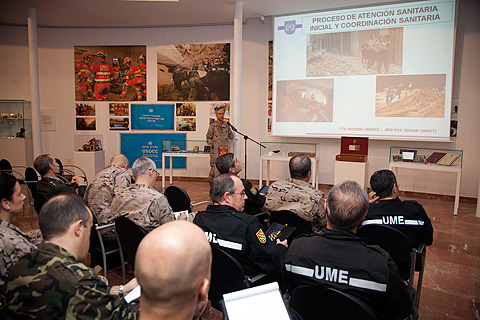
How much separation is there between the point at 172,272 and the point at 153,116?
8.26 m

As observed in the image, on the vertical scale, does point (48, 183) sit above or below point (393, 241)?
above

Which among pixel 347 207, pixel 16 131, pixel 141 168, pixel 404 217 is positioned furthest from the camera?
pixel 16 131

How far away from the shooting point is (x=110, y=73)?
876 cm

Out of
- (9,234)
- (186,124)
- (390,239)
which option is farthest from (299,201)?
(186,124)

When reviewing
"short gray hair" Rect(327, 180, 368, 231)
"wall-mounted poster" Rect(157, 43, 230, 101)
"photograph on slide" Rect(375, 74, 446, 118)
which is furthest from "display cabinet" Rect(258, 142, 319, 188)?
"short gray hair" Rect(327, 180, 368, 231)

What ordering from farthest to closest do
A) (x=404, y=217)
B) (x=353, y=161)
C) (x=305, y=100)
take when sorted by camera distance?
(x=305, y=100) → (x=353, y=161) → (x=404, y=217)

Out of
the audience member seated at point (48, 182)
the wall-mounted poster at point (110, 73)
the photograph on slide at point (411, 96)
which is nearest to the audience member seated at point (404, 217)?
the audience member seated at point (48, 182)

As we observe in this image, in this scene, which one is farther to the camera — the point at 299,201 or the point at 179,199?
the point at 179,199

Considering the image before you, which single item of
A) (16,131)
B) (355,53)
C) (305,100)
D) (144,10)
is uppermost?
(144,10)

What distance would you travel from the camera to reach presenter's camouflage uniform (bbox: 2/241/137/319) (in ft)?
4.23

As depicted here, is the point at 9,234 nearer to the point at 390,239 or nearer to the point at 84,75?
the point at 390,239

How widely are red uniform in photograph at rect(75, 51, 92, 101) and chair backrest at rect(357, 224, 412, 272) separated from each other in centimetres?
843

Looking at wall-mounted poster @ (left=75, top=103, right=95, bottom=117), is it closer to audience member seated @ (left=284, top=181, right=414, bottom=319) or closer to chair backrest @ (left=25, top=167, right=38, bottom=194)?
chair backrest @ (left=25, top=167, right=38, bottom=194)

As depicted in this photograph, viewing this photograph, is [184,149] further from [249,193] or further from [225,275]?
[225,275]
